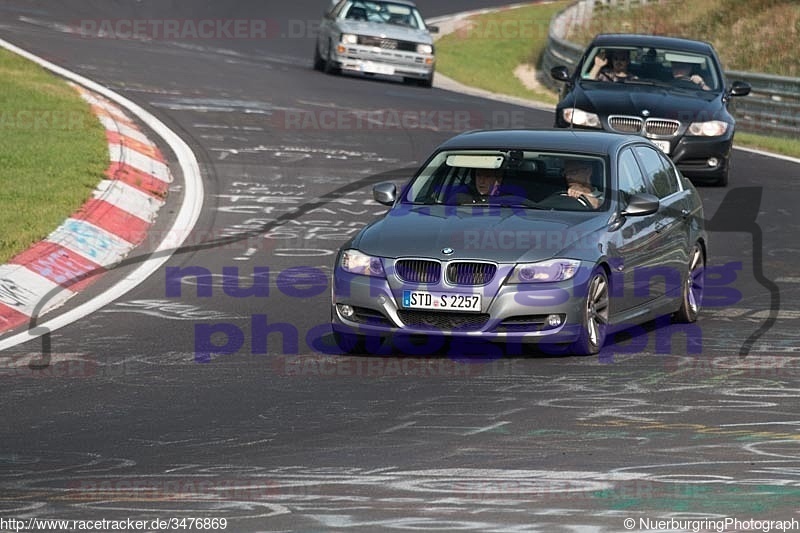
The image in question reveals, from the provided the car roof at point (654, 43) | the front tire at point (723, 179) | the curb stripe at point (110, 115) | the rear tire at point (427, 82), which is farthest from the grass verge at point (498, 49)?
the front tire at point (723, 179)

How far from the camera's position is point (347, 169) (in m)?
20.6

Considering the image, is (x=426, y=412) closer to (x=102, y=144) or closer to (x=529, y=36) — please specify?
(x=102, y=144)

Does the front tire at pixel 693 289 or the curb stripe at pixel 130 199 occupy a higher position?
A: the front tire at pixel 693 289

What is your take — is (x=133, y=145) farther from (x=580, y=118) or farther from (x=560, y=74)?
(x=560, y=74)

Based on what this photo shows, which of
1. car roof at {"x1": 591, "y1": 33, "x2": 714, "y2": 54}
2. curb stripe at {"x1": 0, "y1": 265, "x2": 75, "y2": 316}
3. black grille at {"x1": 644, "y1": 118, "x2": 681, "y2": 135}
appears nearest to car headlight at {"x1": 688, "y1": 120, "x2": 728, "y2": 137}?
black grille at {"x1": 644, "y1": 118, "x2": 681, "y2": 135}

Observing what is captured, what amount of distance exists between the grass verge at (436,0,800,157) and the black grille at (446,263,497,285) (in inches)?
944

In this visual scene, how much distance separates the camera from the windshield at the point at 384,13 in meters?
33.6

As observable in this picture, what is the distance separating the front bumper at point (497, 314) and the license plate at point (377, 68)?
21695 millimetres

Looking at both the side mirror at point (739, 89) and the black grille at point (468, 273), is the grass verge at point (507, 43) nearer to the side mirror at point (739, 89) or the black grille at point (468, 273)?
the side mirror at point (739, 89)

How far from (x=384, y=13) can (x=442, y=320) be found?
2410 cm

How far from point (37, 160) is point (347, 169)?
393 cm

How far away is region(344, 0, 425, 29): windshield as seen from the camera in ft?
110

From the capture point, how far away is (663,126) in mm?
20000

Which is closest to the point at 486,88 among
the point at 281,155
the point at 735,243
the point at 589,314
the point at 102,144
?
the point at 281,155
